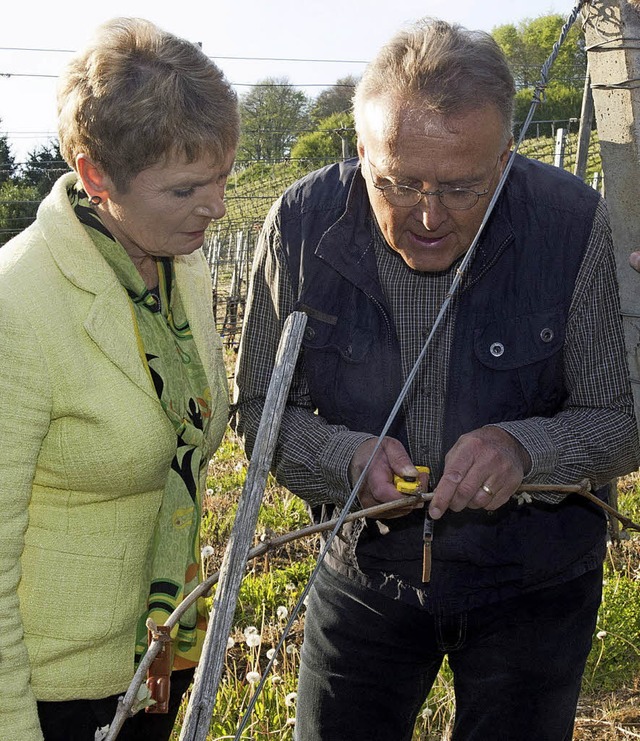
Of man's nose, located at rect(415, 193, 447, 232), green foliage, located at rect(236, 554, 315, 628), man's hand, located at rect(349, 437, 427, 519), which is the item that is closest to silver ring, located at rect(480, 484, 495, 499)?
man's hand, located at rect(349, 437, 427, 519)

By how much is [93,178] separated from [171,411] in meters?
0.46

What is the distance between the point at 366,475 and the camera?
1711mm

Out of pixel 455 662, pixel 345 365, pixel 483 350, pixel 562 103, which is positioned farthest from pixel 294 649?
pixel 562 103

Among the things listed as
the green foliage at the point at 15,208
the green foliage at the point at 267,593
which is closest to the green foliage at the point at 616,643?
the green foliage at the point at 267,593

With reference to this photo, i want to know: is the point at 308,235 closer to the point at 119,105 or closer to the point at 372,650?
the point at 119,105

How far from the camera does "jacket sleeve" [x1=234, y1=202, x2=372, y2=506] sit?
1901 mm

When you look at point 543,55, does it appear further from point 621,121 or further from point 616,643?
point 621,121

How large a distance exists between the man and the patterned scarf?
17 cm

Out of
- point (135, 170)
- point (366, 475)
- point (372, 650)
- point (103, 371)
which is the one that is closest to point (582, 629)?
point (372, 650)

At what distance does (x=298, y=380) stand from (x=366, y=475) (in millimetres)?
356

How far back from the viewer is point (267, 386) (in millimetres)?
1958

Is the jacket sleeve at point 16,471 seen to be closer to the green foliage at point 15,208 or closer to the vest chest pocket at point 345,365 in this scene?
the vest chest pocket at point 345,365

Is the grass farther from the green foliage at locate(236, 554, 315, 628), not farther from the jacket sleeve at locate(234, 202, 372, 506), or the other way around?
the jacket sleeve at locate(234, 202, 372, 506)

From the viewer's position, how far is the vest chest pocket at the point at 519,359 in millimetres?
1817
